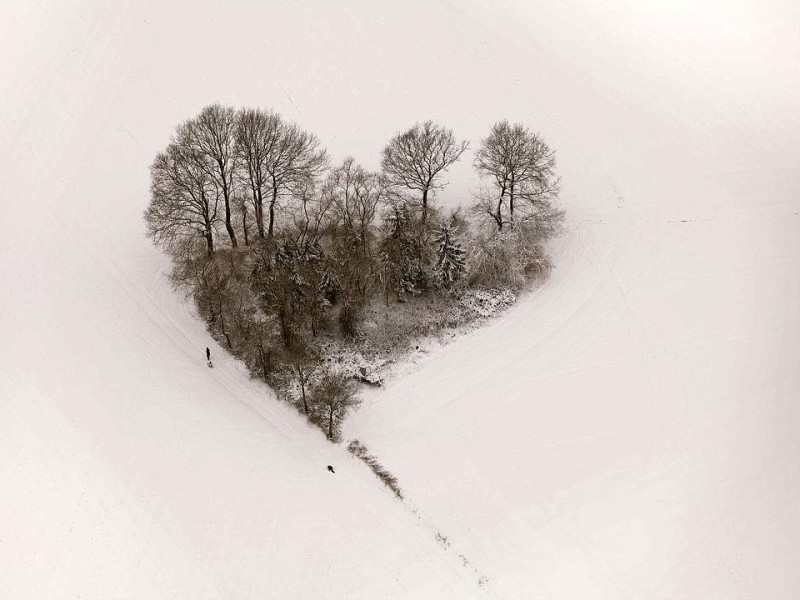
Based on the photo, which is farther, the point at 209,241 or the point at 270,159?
the point at 209,241

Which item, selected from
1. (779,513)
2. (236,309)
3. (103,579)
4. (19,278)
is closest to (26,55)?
(19,278)

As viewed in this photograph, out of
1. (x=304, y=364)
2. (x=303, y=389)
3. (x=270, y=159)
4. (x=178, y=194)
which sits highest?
(x=270, y=159)

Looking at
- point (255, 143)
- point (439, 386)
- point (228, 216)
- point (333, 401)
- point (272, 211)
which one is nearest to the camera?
point (333, 401)

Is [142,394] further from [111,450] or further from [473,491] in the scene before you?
[473,491]

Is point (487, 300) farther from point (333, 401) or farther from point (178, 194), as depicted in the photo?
point (178, 194)

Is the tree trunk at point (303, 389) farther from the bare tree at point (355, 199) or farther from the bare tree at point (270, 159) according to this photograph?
the bare tree at point (270, 159)

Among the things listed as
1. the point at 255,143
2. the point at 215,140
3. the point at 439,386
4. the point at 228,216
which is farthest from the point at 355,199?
the point at 439,386
